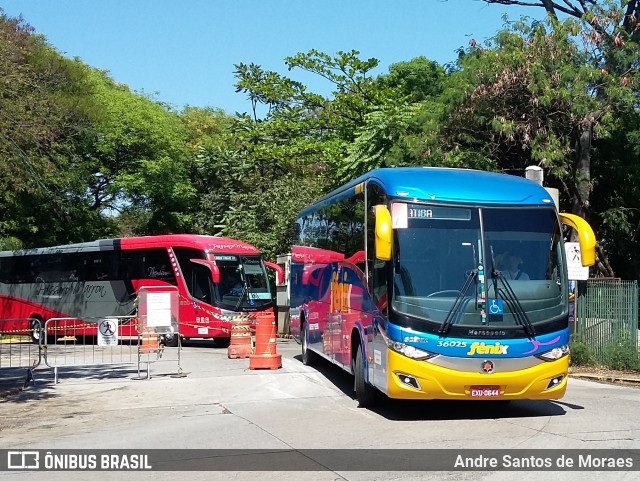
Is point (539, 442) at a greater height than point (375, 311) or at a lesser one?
lesser

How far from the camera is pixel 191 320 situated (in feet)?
87.4

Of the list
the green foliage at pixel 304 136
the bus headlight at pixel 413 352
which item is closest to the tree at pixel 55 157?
the green foliage at pixel 304 136

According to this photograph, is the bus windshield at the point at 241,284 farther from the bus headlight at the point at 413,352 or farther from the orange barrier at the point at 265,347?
the bus headlight at the point at 413,352

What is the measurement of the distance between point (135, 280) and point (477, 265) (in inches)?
797

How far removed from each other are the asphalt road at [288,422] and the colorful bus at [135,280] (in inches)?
415

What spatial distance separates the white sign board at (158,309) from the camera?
1648 centimetres

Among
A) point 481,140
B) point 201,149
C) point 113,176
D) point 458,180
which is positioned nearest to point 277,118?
point 201,149

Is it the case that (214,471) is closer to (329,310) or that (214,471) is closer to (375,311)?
(375,311)

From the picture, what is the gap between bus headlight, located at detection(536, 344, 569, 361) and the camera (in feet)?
33.8

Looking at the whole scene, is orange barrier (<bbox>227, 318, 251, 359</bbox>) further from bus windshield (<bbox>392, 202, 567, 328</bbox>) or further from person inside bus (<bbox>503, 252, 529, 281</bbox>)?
person inside bus (<bbox>503, 252, 529, 281</bbox>)

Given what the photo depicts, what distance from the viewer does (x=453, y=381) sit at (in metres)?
10.1

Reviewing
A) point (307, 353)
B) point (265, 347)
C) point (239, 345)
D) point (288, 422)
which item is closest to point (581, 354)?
point (307, 353)

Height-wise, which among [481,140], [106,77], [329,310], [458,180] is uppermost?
[106,77]

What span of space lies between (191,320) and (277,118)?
1431 centimetres
